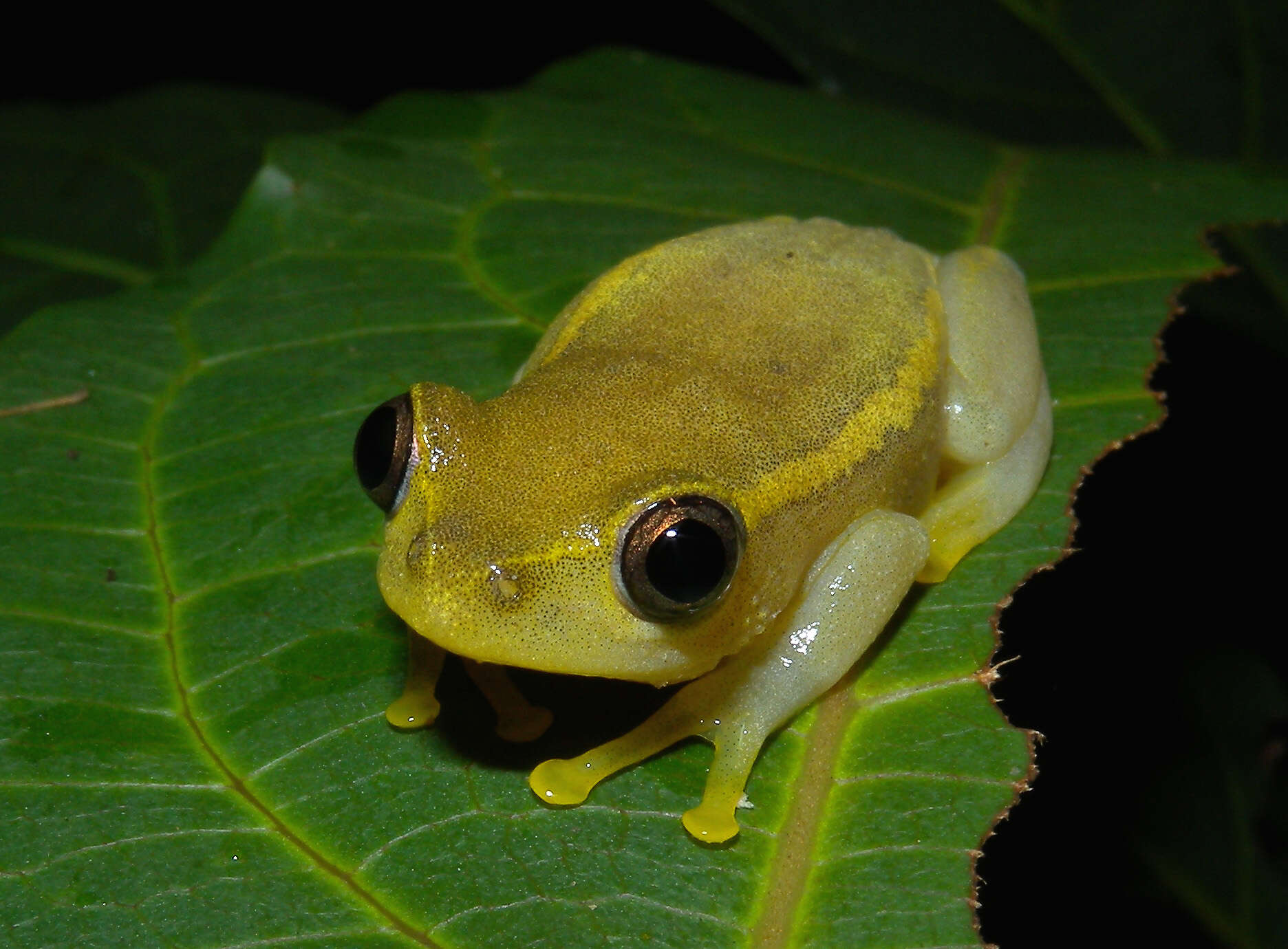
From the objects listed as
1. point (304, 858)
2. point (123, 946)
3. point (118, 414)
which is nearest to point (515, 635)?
point (304, 858)

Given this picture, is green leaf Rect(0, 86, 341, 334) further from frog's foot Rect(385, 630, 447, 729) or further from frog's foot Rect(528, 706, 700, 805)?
frog's foot Rect(528, 706, 700, 805)

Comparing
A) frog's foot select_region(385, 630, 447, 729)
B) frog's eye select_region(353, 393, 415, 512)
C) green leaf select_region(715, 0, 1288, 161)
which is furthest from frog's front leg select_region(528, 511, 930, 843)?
green leaf select_region(715, 0, 1288, 161)

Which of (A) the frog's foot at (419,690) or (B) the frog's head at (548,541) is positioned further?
(A) the frog's foot at (419,690)

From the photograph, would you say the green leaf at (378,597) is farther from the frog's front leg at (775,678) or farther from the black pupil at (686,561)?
the black pupil at (686,561)

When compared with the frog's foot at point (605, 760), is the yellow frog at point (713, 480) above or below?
above

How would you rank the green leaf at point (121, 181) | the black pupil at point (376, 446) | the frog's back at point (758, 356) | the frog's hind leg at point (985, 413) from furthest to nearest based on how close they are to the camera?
the green leaf at point (121, 181), the frog's hind leg at point (985, 413), the frog's back at point (758, 356), the black pupil at point (376, 446)

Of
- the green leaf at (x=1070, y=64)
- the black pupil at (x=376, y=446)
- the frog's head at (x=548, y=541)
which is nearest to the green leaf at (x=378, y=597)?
the frog's head at (x=548, y=541)

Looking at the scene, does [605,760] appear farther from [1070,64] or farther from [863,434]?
[1070,64]
